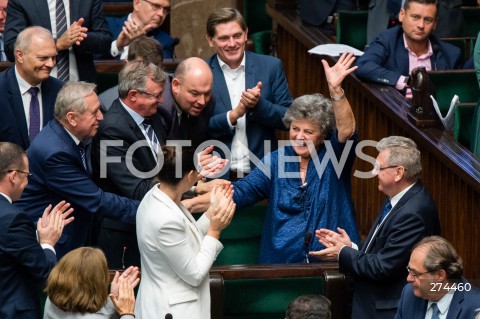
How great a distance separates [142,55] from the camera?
6.11m

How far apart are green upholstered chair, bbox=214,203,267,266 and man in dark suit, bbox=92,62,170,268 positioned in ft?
1.62

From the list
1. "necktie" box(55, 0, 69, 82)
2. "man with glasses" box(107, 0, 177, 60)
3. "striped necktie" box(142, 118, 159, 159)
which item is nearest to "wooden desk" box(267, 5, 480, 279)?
"man with glasses" box(107, 0, 177, 60)

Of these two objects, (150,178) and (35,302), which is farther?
(150,178)

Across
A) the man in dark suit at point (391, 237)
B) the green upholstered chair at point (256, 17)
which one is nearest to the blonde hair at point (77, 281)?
the man in dark suit at point (391, 237)

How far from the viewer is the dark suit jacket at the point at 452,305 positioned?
456 cm

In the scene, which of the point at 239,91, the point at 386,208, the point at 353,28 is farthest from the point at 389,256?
the point at 353,28

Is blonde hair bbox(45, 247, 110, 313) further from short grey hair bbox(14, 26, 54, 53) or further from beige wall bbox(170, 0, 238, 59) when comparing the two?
beige wall bbox(170, 0, 238, 59)

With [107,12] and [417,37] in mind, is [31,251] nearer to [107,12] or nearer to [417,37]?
[417,37]

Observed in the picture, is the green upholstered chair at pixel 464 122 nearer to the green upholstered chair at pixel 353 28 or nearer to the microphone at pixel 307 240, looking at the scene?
the microphone at pixel 307 240

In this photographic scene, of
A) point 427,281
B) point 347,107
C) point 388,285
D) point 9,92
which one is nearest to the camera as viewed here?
point 427,281

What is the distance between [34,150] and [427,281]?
1.91 m

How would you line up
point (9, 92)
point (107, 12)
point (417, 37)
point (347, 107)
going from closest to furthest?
point (347, 107)
point (9, 92)
point (417, 37)
point (107, 12)

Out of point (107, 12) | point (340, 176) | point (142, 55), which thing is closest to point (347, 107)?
point (340, 176)

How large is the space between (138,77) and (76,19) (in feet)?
4.38
